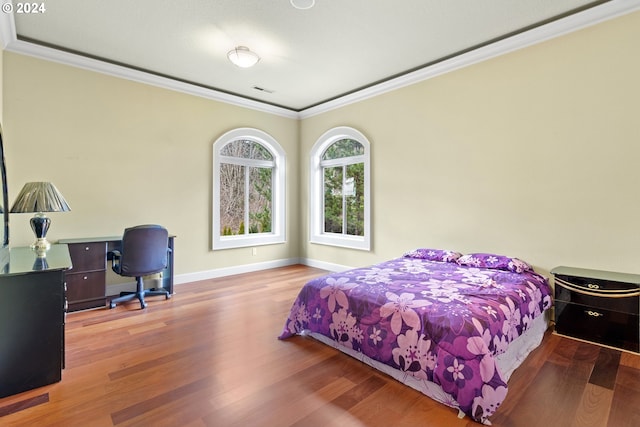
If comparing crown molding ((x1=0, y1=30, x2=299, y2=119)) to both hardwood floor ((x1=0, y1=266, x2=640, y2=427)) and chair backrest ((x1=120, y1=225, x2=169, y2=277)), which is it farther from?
hardwood floor ((x1=0, y1=266, x2=640, y2=427))

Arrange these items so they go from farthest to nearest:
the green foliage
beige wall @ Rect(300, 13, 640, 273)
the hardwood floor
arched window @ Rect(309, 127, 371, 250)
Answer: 1. the green foliage
2. arched window @ Rect(309, 127, 371, 250)
3. beige wall @ Rect(300, 13, 640, 273)
4. the hardwood floor

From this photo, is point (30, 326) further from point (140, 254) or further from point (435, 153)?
point (435, 153)

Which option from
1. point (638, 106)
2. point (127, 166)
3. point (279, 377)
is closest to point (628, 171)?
point (638, 106)

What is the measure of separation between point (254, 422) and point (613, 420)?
2.01m

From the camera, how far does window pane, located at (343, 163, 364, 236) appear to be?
5.27 metres

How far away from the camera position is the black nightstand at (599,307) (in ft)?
8.36

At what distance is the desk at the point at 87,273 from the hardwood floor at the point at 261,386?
0.50 meters

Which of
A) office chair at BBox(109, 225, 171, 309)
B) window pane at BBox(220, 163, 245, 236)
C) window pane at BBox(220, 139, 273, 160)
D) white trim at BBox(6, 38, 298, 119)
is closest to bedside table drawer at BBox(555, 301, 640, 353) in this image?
office chair at BBox(109, 225, 171, 309)

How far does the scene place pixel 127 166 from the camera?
425 centimetres

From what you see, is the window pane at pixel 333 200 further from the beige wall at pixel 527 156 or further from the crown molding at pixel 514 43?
the crown molding at pixel 514 43

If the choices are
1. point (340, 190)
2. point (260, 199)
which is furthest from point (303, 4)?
point (260, 199)

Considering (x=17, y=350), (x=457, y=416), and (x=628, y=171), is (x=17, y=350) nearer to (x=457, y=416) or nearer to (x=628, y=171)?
(x=457, y=416)

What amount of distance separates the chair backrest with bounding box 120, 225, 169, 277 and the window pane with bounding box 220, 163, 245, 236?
159 cm

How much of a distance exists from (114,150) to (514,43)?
5.00 meters
